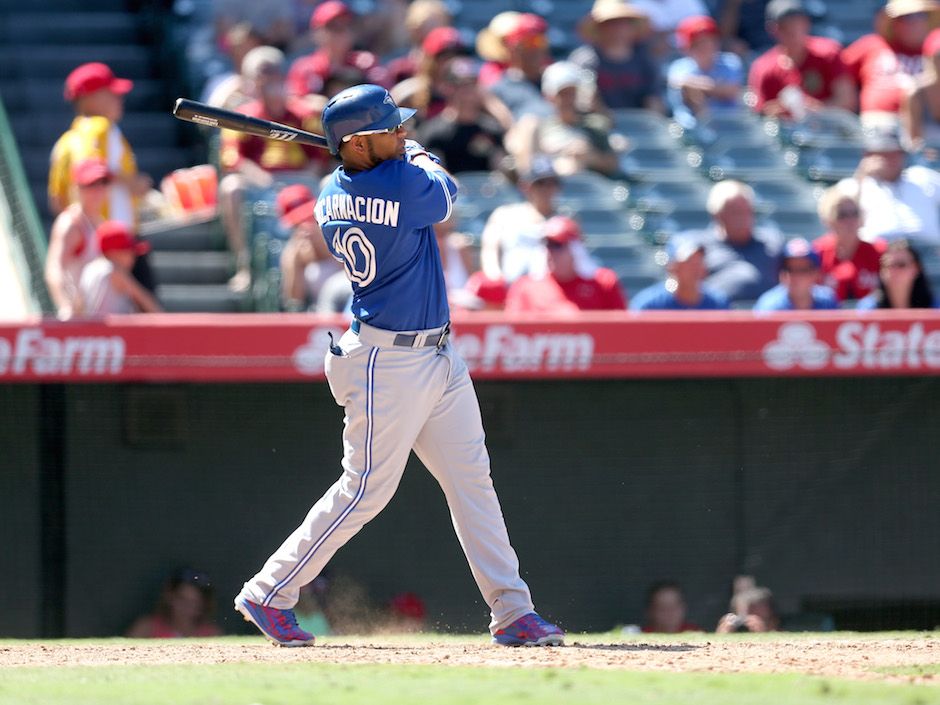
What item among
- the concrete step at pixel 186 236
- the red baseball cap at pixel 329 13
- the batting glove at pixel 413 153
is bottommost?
the concrete step at pixel 186 236

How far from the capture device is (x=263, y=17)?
12.0 m

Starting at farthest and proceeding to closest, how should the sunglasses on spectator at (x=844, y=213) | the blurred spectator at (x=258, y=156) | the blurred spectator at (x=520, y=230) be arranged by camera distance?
the blurred spectator at (x=258, y=156), the sunglasses on spectator at (x=844, y=213), the blurred spectator at (x=520, y=230)

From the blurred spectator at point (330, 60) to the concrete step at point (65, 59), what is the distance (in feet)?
6.99

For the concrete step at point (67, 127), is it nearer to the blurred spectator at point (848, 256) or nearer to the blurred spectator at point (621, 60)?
the blurred spectator at point (621, 60)

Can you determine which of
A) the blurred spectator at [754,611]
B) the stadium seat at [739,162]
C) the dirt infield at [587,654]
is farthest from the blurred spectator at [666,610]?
the stadium seat at [739,162]

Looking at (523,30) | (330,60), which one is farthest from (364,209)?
(523,30)

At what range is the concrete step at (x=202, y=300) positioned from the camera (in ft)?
32.2

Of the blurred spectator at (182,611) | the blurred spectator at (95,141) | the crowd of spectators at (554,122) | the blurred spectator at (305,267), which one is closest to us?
the blurred spectator at (182,611)

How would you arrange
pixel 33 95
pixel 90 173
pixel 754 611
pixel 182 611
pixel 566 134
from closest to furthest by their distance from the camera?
1. pixel 182 611
2. pixel 754 611
3. pixel 90 173
4. pixel 566 134
5. pixel 33 95

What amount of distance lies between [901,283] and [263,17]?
562cm

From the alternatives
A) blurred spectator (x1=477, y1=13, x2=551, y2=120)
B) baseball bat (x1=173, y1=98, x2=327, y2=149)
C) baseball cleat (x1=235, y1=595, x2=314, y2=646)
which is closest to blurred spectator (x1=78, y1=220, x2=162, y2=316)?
baseball bat (x1=173, y1=98, x2=327, y2=149)

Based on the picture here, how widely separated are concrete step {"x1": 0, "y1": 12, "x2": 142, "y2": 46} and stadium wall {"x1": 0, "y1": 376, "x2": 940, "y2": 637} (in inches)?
242

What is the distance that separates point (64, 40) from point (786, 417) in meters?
7.74

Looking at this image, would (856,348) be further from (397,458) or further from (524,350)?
(397,458)
